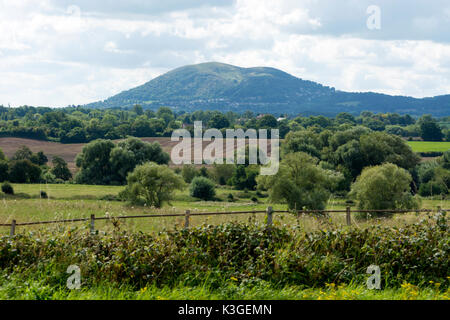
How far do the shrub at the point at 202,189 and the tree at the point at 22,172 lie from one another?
26.1 metres

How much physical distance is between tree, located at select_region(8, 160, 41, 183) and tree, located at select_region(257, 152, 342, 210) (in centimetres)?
3999

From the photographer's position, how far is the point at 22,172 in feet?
245

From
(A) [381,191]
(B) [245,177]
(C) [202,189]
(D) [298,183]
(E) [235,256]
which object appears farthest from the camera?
(B) [245,177]

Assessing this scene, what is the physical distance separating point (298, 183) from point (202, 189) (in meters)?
19.3

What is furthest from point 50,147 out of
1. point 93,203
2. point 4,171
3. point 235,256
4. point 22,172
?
point 235,256

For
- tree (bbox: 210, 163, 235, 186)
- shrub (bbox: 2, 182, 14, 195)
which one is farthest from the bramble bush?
tree (bbox: 210, 163, 235, 186)

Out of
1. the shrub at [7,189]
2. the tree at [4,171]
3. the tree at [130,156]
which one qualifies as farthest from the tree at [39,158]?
the shrub at [7,189]

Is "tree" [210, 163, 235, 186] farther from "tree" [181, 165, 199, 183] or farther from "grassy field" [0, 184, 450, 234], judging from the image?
"grassy field" [0, 184, 450, 234]

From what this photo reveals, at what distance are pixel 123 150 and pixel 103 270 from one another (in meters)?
73.4

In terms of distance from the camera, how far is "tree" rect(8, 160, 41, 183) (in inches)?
2906

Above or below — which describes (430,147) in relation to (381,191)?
above

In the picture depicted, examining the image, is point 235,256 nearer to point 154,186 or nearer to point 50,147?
point 154,186
